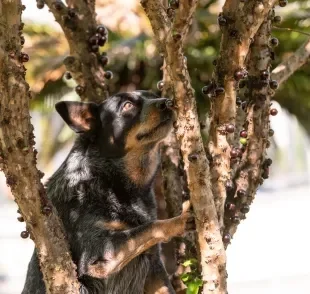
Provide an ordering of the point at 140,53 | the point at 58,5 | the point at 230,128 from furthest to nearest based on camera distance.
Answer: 1. the point at 140,53
2. the point at 58,5
3. the point at 230,128

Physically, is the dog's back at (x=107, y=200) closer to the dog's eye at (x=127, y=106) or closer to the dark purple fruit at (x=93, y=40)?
the dog's eye at (x=127, y=106)

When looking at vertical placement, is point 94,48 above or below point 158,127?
above

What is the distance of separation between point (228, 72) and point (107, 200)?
5.00ft

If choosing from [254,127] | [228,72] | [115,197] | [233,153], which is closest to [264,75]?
[254,127]

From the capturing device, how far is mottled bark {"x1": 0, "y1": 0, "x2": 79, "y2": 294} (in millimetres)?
4875

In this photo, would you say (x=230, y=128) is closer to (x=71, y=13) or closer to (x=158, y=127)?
A: (x=158, y=127)

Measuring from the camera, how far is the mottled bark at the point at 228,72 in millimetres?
5422

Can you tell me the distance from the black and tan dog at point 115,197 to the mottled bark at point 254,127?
0.62 metres

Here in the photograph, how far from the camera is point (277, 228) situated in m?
22.6

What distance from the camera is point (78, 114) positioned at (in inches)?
256

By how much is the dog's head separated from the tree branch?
999 millimetres

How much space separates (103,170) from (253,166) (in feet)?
4.12

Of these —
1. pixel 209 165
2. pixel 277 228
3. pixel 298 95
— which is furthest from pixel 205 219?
pixel 277 228

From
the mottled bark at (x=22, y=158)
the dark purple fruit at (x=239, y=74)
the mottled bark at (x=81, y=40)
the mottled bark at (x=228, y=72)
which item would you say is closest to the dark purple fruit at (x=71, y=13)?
the mottled bark at (x=81, y=40)
